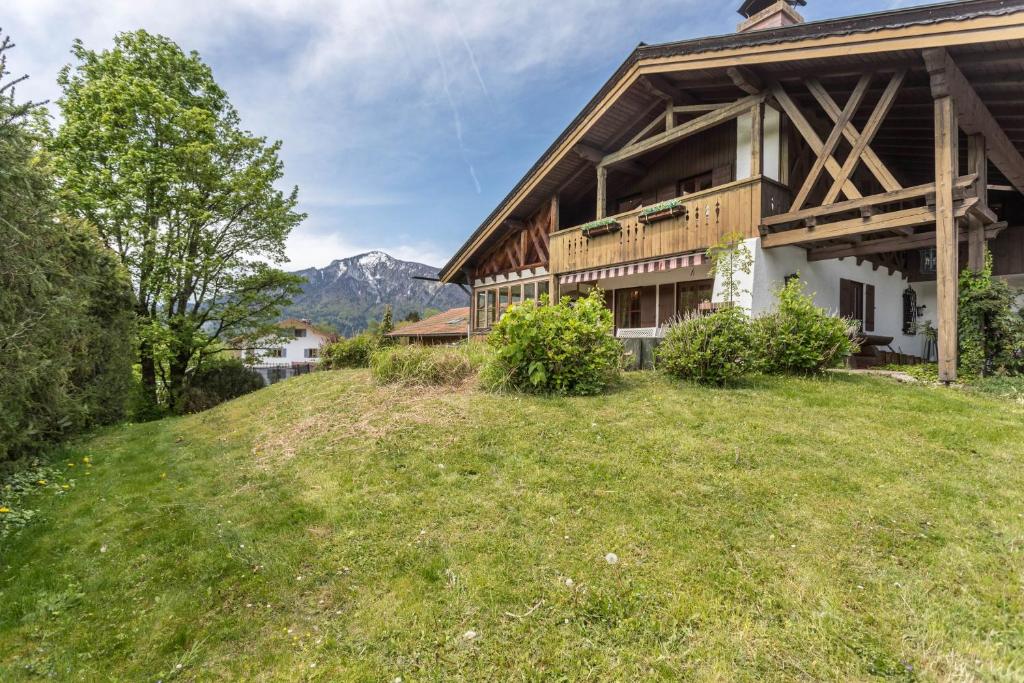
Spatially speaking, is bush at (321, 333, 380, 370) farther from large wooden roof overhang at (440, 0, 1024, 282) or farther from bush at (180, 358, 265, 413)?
large wooden roof overhang at (440, 0, 1024, 282)

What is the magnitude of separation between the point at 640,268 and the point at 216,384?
1676cm

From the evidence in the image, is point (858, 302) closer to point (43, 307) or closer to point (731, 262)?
point (731, 262)

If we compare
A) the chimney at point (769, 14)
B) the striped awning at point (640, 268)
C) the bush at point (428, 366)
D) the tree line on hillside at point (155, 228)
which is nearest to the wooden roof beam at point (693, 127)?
the striped awning at point (640, 268)

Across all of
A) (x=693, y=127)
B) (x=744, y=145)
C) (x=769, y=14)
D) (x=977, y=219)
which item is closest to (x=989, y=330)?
(x=977, y=219)

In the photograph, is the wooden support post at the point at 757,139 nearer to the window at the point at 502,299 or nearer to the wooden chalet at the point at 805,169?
the wooden chalet at the point at 805,169

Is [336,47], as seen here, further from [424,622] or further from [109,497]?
[424,622]

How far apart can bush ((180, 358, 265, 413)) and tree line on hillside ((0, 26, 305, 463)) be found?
0.15 meters

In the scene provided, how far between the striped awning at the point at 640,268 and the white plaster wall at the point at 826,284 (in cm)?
78

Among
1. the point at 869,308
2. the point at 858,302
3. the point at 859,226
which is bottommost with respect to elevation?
the point at 869,308

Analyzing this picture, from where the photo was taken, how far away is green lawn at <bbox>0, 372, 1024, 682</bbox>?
8.15ft

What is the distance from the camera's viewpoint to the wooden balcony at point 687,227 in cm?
991

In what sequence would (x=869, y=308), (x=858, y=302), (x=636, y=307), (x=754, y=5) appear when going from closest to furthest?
(x=858, y=302) < (x=869, y=308) < (x=636, y=307) < (x=754, y=5)

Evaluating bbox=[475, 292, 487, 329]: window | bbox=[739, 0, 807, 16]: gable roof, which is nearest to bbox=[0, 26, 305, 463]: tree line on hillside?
bbox=[475, 292, 487, 329]: window

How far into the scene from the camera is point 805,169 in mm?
11305
